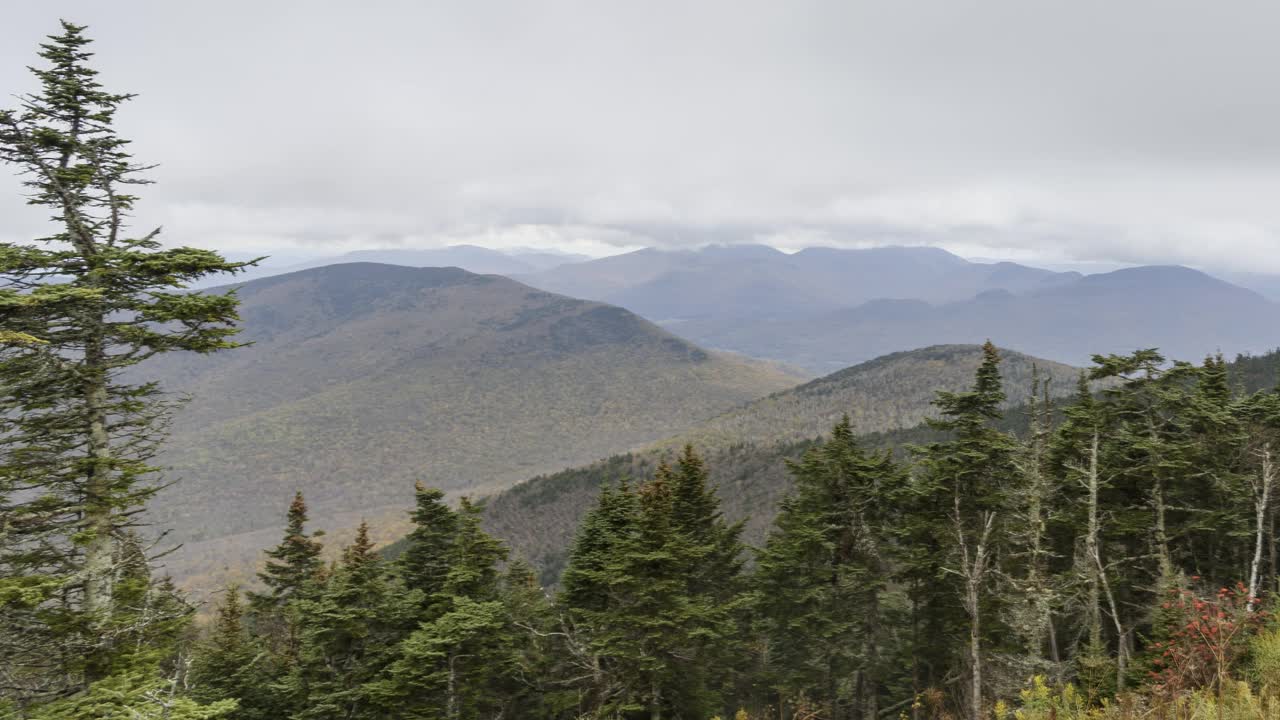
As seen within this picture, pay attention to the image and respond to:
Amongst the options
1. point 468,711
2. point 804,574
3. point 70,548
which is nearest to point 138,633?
point 70,548

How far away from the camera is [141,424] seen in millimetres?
11039

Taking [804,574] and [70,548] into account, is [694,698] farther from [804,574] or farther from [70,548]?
[70,548]

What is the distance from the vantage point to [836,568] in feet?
70.5

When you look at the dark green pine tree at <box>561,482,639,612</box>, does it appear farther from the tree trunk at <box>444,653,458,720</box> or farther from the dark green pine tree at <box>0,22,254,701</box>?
the dark green pine tree at <box>0,22,254,701</box>

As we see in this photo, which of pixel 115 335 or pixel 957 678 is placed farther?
pixel 957 678

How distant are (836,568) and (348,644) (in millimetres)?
16448

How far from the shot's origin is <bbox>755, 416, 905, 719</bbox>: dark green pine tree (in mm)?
21219

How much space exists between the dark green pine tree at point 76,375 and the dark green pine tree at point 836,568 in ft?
61.5

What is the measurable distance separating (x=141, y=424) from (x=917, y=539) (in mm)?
21254

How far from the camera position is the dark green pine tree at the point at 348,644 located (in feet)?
61.4

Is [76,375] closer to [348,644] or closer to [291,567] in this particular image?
[348,644]

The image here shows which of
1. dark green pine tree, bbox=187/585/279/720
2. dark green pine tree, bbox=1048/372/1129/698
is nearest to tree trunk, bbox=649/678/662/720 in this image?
dark green pine tree, bbox=187/585/279/720

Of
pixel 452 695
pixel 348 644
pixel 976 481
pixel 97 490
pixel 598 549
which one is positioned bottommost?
pixel 452 695

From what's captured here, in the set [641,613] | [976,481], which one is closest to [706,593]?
[641,613]
